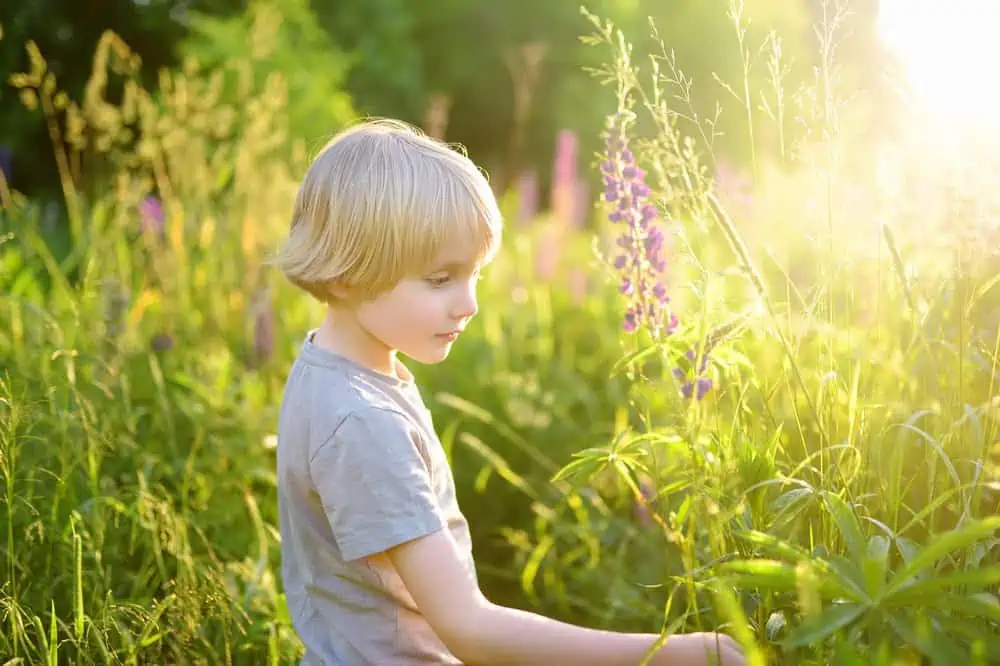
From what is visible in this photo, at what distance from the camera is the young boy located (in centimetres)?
166

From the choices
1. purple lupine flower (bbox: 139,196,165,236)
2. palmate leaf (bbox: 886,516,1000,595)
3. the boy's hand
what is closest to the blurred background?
purple lupine flower (bbox: 139,196,165,236)

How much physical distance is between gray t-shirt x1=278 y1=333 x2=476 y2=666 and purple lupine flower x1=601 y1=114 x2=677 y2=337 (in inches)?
16.6

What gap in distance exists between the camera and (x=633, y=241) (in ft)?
5.94

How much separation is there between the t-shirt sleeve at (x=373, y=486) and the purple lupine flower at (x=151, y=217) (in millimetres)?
3045

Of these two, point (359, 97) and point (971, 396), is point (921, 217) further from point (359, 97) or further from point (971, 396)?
point (359, 97)

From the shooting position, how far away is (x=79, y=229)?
4312 mm

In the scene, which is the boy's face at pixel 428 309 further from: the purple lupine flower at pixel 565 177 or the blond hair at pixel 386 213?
the purple lupine flower at pixel 565 177

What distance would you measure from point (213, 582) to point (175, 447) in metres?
0.89

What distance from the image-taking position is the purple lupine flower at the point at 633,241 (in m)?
1.79

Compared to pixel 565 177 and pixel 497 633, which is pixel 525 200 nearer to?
pixel 565 177

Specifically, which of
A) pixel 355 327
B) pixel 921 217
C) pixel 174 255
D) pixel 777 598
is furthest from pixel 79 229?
pixel 777 598

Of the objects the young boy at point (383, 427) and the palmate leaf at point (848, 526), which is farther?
the young boy at point (383, 427)

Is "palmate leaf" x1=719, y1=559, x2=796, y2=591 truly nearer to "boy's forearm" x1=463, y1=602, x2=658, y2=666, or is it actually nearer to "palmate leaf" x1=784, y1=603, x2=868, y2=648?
"palmate leaf" x1=784, y1=603, x2=868, y2=648

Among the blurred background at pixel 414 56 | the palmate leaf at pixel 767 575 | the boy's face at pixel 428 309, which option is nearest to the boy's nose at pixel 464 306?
the boy's face at pixel 428 309
